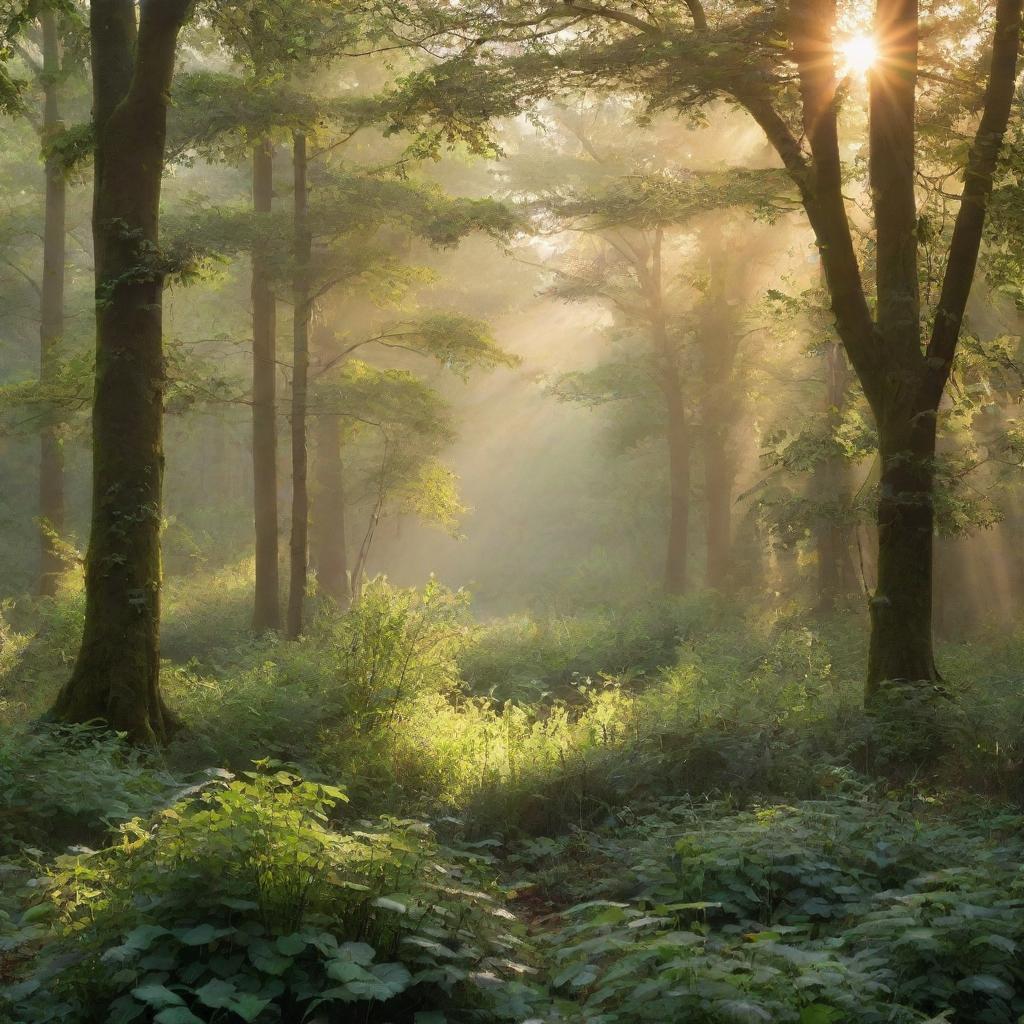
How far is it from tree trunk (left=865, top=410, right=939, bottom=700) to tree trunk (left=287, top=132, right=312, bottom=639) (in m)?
9.25

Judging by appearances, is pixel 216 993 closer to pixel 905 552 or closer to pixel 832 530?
pixel 905 552

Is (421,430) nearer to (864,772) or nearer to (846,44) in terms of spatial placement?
(846,44)

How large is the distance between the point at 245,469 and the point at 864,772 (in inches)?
1492

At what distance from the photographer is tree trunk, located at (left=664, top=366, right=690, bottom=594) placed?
26312 millimetres

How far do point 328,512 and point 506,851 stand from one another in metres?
19.4

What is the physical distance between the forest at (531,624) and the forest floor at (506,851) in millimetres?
30

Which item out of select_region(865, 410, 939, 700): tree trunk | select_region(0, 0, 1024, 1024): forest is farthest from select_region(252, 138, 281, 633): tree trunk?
select_region(865, 410, 939, 700): tree trunk

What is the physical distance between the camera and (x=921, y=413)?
31.8 feet

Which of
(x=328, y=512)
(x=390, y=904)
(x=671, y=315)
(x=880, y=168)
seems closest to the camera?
(x=390, y=904)

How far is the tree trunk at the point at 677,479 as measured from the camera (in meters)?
26.3

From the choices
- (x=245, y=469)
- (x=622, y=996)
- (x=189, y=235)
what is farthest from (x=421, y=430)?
(x=245, y=469)

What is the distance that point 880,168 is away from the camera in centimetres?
995

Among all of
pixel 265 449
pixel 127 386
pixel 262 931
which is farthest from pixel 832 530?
pixel 262 931

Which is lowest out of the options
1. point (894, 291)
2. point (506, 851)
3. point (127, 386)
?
point (506, 851)
